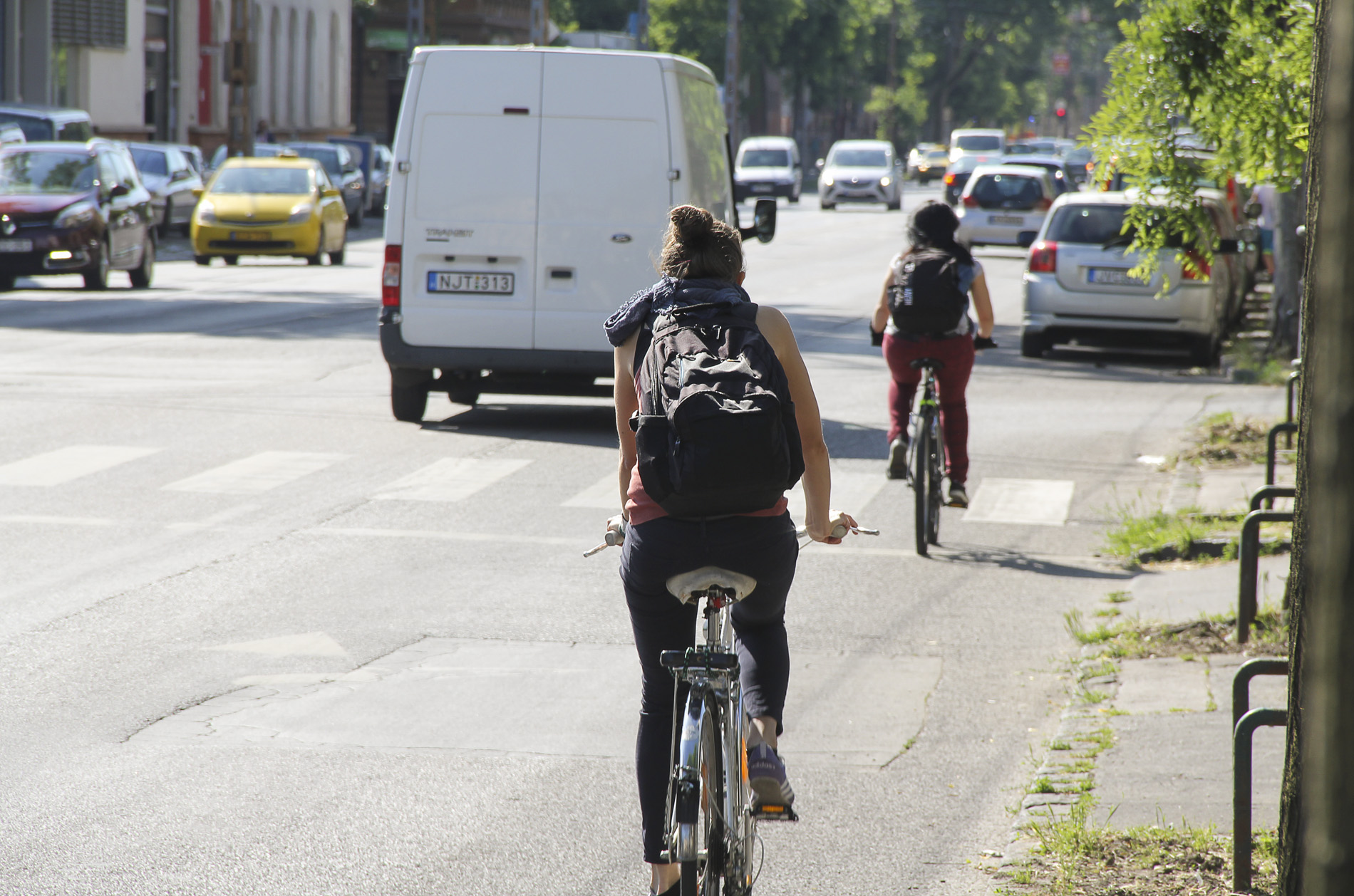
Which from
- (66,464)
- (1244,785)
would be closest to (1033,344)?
(66,464)

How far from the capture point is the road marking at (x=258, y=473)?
9.91 m

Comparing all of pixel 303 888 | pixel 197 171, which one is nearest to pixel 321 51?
pixel 197 171

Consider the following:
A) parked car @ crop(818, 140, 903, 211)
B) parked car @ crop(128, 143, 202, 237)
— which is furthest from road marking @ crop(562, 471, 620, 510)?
parked car @ crop(818, 140, 903, 211)

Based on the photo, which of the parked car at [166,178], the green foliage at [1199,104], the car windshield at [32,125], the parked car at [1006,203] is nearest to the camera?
the green foliage at [1199,104]

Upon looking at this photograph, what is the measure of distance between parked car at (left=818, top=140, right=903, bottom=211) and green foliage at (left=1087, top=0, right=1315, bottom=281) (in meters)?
43.2

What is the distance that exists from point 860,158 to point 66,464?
44880 millimetres

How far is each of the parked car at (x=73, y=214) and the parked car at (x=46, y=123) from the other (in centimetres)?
362

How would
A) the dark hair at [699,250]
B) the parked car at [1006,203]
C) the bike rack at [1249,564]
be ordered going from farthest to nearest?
the parked car at [1006,203] < the bike rack at [1249,564] < the dark hair at [699,250]

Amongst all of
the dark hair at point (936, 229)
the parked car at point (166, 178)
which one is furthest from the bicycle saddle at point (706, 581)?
the parked car at point (166, 178)

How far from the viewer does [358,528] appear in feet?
29.4

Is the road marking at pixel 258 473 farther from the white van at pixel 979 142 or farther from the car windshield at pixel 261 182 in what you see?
the white van at pixel 979 142

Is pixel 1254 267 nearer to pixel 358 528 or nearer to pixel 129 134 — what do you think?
pixel 358 528

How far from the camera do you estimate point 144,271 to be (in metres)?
23.6

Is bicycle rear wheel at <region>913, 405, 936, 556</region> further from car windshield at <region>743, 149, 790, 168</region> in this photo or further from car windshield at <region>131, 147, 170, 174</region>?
car windshield at <region>743, 149, 790, 168</region>
